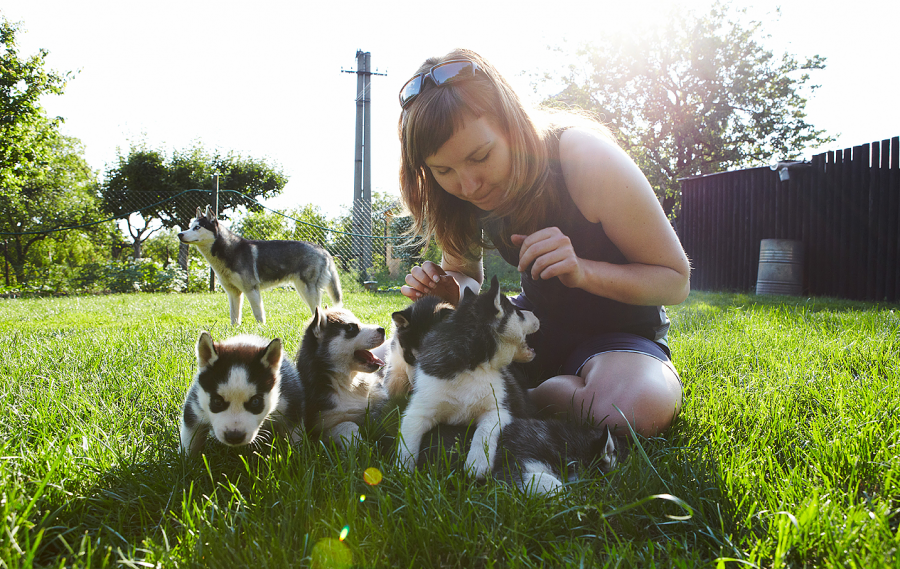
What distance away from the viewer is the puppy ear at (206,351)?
1854 millimetres

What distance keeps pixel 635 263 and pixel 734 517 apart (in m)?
1.20

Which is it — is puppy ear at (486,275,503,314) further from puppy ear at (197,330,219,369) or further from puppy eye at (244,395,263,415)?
puppy ear at (197,330,219,369)

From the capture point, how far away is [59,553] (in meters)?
1.33

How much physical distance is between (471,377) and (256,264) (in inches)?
248

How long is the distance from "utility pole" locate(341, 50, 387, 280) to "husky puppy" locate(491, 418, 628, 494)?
1323cm

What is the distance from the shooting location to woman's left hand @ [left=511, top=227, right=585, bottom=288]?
193 cm

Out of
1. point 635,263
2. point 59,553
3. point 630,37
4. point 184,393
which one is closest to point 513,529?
point 59,553

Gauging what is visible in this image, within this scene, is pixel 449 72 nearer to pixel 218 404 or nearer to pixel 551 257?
pixel 551 257

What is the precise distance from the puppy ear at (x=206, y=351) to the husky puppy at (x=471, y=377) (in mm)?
793

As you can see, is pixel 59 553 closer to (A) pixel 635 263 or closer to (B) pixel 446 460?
(B) pixel 446 460

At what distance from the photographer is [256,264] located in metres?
7.41

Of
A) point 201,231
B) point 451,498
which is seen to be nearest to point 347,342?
point 451,498

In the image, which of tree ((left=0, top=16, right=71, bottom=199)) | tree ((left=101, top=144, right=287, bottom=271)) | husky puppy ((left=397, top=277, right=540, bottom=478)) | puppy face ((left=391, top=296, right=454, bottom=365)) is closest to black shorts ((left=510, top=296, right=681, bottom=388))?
husky puppy ((left=397, top=277, right=540, bottom=478))

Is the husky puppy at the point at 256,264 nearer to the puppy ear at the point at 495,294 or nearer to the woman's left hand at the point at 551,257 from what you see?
the puppy ear at the point at 495,294
